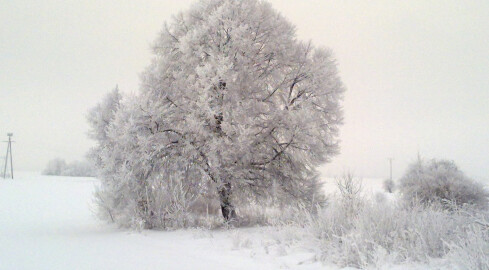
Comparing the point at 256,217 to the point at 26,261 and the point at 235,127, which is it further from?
the point at 26,261

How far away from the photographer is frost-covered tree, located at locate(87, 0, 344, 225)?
938 cm

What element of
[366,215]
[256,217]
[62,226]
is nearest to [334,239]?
[366,215]

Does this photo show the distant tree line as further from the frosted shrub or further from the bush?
the frosted shrub

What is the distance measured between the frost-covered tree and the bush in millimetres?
7505

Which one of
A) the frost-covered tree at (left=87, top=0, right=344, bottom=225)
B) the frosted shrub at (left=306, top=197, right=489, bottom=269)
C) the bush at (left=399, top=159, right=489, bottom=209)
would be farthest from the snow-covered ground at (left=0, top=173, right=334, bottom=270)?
the bush at (left=399, top=159, right=489, bottom=209)

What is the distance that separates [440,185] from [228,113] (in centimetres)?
1256

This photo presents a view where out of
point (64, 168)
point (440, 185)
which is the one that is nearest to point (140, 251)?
point (440, 185)

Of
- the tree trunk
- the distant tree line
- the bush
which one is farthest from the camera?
the distant tree line

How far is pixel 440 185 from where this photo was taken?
656 inches

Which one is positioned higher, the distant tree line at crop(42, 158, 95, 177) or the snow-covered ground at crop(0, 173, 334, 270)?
the distant tree line at crop(42, 158, 95, 177)

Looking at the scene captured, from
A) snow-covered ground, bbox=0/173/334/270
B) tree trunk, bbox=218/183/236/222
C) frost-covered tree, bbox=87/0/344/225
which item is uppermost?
frost-covered tree, bbox=87/0/344/225

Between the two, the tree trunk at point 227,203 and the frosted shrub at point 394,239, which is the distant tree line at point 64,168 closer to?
the tree trunk at point 227,203

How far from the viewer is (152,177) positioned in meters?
9.89

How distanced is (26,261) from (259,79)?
791 centimetres
